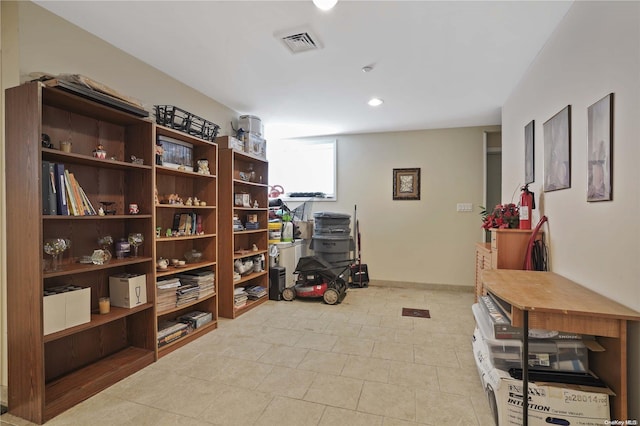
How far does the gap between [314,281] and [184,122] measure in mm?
2624

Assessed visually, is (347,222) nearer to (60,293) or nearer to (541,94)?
(541,94)

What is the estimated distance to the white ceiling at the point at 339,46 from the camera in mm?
1975

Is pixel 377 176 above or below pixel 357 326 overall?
above

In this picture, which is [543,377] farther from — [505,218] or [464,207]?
[464,207]

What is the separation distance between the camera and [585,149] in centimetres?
177

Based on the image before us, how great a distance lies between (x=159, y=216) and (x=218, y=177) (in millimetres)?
828

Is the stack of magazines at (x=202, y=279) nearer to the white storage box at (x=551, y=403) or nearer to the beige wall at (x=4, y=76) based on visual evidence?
the beige wall at (x=4, y=76)

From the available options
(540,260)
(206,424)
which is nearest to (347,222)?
(540,260)

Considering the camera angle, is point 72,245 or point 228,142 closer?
point 72,245

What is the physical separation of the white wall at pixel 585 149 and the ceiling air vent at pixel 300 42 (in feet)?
5.79

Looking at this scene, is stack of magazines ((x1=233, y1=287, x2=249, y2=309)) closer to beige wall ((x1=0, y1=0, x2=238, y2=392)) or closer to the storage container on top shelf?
the storage container on top shelf

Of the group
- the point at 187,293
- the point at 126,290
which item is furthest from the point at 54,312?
the point at 187,293

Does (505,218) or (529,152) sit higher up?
(529,152)

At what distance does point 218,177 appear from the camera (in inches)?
137
